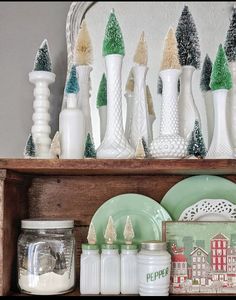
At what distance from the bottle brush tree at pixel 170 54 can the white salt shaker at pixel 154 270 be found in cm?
38

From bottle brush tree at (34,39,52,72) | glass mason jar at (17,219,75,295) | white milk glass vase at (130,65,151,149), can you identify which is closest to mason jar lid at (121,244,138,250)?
glass mason jar at (17,219,75,295)

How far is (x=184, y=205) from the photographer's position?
3.51 feet

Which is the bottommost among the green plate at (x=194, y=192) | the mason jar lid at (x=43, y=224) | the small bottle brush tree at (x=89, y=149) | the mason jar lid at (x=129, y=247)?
the mason jar lid at (x=129, y=247)

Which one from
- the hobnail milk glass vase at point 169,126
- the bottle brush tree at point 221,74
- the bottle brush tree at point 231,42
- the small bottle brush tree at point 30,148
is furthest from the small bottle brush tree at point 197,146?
the small bottle brush tree at point 30,148

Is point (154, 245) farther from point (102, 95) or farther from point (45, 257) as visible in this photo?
point (102, 95)

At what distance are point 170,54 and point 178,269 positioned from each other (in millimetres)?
466

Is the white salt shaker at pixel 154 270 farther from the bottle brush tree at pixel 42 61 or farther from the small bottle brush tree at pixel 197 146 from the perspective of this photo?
the bottle brush tree at pixel 42 61

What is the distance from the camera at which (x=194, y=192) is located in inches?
42.3

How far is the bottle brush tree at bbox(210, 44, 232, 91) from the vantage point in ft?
3.32

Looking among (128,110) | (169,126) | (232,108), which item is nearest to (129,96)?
(128,110)

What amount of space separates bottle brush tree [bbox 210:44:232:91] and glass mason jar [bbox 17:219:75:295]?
17.3 inches

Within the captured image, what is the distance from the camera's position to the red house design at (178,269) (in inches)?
38.5

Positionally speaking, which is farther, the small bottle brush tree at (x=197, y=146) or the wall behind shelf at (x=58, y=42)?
the wall behind shelf at (x=58, y=42)

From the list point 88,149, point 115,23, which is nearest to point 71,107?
point 88,149
